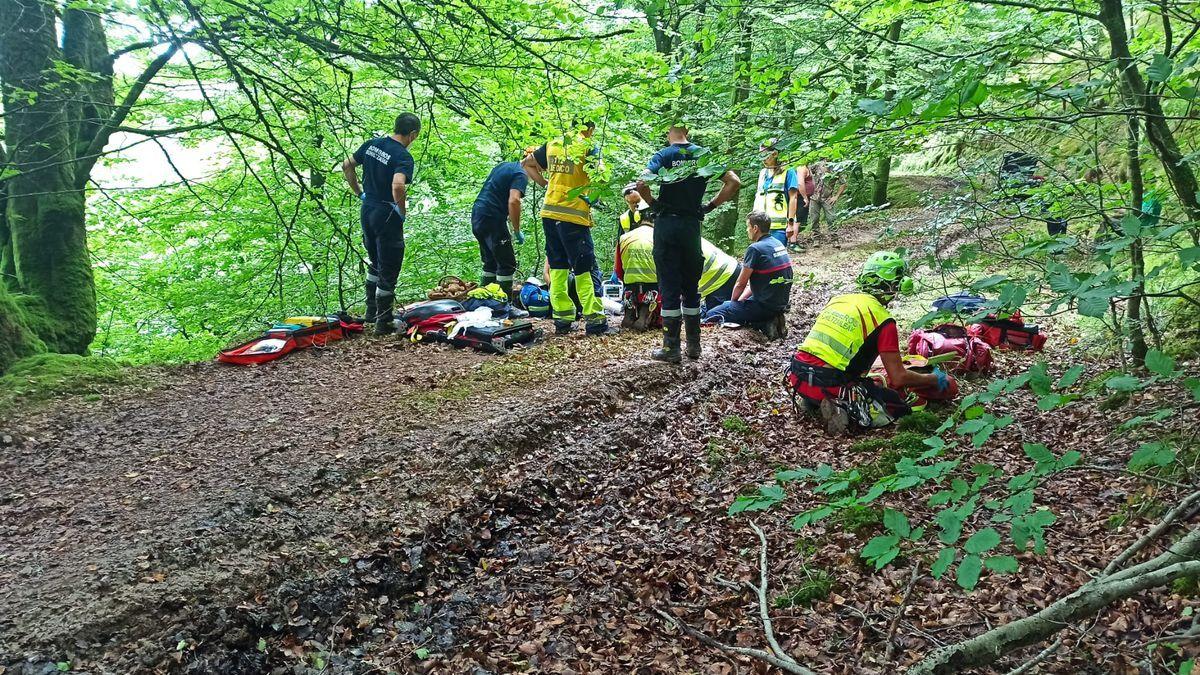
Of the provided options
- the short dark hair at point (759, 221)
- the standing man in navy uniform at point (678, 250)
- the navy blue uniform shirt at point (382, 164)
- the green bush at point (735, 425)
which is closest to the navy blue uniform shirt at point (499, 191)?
the navy blue uniform shirt at point (382, 164)

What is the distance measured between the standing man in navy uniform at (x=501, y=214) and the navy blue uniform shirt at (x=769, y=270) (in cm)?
270

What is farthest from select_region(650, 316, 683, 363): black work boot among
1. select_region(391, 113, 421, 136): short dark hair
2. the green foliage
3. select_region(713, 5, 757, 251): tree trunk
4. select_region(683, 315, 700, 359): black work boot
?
the green foliage

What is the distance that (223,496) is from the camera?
11.9 feet

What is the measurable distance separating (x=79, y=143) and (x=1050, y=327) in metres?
10.1

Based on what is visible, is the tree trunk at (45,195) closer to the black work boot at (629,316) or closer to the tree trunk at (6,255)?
the tree trunk at (6,255)

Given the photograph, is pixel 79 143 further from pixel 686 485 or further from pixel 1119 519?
pixel 1119 519

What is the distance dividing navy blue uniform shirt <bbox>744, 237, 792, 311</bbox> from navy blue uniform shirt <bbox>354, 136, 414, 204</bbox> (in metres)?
3.79

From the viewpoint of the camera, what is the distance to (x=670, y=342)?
6215 mm

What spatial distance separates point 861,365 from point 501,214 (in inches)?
182

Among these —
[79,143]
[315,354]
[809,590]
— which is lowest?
[809,590]

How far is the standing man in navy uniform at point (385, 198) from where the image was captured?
251 inches

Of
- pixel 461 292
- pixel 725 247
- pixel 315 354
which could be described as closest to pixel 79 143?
pixel 315 354

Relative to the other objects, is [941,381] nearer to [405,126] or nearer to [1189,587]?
[1189,587]

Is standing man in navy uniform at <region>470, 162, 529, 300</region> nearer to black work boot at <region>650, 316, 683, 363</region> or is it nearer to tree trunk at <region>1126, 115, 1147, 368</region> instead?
black work boot at <region>650, 316, 683, 363</region>
